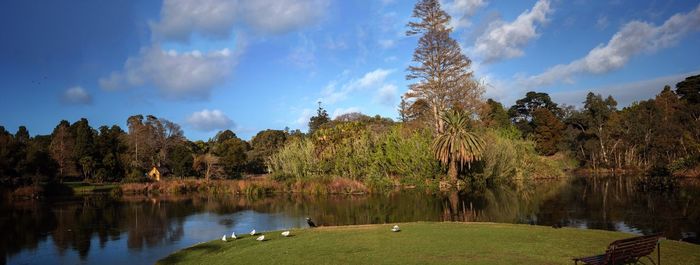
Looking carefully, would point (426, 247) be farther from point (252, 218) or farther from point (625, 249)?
point (252, 218)

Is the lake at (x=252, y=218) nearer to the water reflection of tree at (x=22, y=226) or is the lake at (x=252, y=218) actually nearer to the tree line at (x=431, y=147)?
the water reflection of tree at (x=22, y=226)

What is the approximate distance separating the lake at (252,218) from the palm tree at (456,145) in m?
7.79

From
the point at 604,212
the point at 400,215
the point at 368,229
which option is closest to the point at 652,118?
the point at 604,212

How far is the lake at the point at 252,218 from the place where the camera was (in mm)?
18453

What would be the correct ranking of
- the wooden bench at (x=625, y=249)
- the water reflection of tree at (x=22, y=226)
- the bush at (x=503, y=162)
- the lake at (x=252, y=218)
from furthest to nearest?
the bush at (x=503, y=162), the water reflection of tree at (x=22, y=226), the lake at (x=252, y=218), the wooden bench at (x=625, y=249)

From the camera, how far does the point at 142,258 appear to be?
16.2m

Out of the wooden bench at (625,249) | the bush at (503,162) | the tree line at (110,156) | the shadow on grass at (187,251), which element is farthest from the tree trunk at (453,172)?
the wooden bench at (625,249)

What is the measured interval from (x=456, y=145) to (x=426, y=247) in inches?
1304

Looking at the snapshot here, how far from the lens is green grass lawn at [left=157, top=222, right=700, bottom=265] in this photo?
11.5m

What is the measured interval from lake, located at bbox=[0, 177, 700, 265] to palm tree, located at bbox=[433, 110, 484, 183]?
779 cm

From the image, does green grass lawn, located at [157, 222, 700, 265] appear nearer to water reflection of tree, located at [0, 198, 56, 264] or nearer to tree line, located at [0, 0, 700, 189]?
water reflection of tree, located at [0, 198, 56, 264]

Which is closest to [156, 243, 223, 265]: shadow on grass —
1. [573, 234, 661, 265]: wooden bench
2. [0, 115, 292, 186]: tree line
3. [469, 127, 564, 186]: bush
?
[573, 234, 661, 265]: wooden bench

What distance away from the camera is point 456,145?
45344 mm

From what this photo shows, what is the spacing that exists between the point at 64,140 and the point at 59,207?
33454 mm
